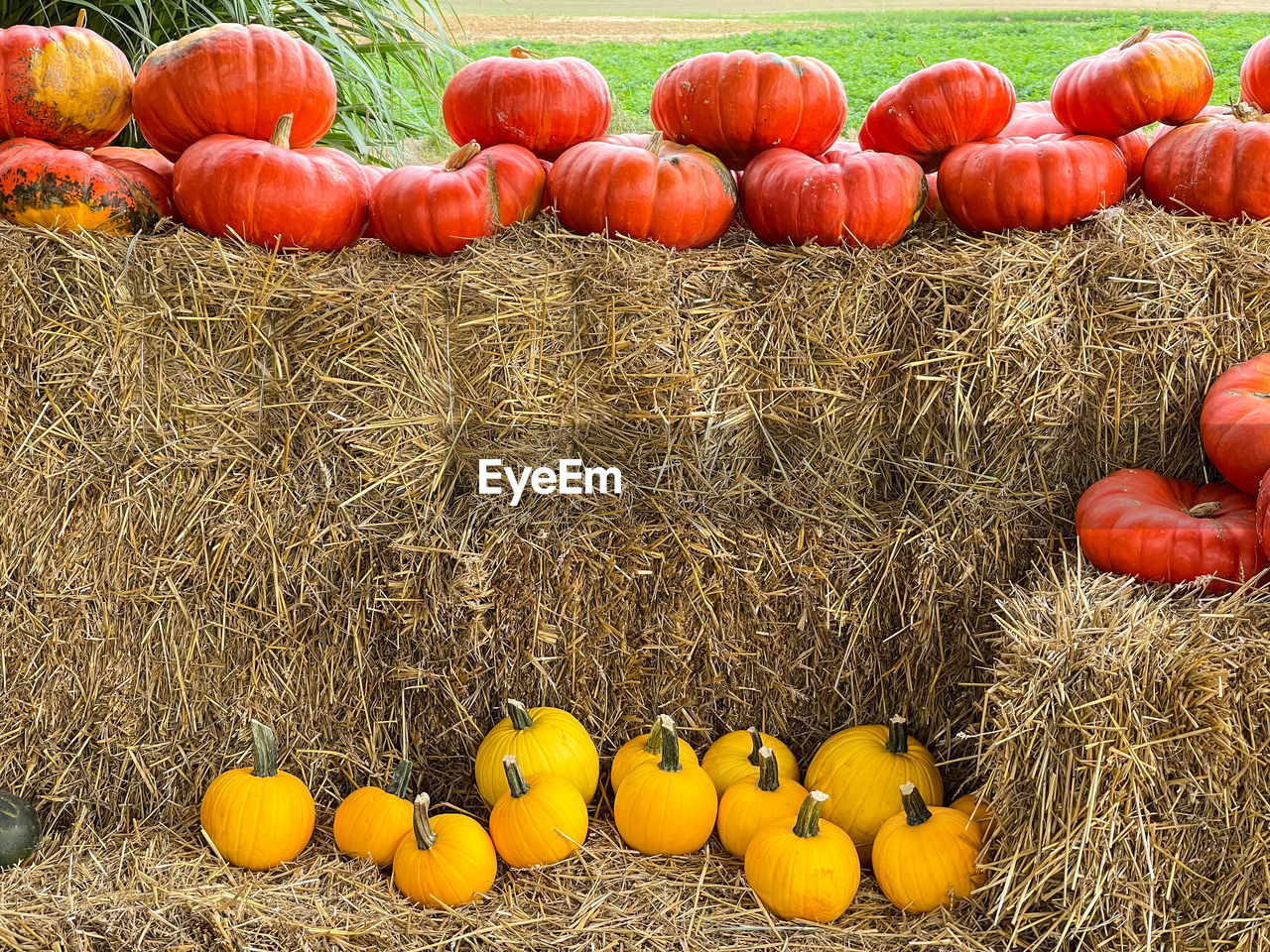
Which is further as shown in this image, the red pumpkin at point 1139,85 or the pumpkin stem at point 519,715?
the red pumpkin at point 1139,85

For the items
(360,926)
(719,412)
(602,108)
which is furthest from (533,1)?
(360,926)

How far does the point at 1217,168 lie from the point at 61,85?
2452 mm

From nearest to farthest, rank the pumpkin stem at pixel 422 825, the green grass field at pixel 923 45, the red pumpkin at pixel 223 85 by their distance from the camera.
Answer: the pumpkin stem at pixel 422 825 < the red pumpkin at pixel 223 85 < the green grass field at pixel 923 45

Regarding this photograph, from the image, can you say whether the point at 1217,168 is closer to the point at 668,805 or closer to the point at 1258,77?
the point at 1258,77

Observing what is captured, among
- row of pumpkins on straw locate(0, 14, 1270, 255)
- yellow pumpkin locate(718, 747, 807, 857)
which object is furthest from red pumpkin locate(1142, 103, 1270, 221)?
yellow pumpkin locate(718, 747, 807, 857)

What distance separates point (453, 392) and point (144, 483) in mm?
654

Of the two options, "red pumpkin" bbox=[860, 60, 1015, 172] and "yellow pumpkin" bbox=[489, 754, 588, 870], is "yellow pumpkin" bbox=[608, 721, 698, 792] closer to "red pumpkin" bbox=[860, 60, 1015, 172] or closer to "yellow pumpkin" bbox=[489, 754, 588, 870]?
"yellow pumpkin" bbox=[489, 754, 588, 870]

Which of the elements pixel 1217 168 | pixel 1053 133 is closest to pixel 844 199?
pixel 1053 133

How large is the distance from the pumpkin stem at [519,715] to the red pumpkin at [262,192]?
1075mm

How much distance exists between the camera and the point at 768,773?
196cm

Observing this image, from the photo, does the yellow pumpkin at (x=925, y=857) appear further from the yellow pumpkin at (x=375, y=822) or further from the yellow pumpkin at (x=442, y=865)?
the yellow pumpkin at (x=375, y=822)

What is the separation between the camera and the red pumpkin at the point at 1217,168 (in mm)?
2090

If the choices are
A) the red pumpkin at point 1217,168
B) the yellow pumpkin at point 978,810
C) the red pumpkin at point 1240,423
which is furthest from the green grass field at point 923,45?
the yellow pumpkin at point 978,810

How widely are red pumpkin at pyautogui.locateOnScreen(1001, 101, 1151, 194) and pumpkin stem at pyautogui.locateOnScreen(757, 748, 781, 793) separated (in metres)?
1.50
